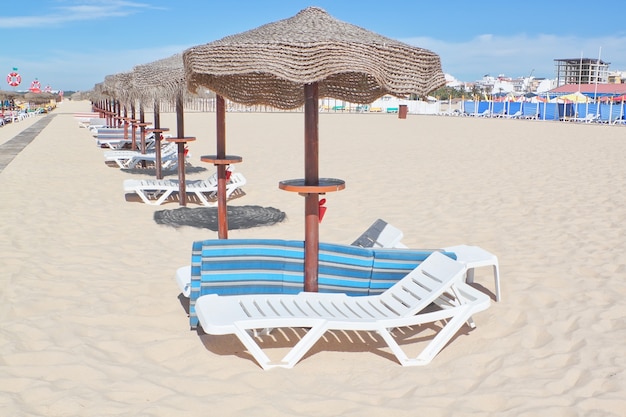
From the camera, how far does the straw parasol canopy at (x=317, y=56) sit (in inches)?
125

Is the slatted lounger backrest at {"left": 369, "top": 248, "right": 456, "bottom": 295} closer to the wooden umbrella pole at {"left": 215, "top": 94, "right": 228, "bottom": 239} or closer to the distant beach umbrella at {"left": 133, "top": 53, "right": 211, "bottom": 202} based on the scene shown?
the wooden umbrella pole at {"left": 215, "top": 94, "right": 228, "bottom": 239}

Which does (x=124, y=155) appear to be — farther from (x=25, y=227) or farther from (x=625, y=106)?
(x=625, y=106)

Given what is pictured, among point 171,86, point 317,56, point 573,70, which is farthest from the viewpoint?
point 573,70

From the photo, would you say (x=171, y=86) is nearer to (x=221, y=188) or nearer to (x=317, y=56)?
(x=221, y=188)

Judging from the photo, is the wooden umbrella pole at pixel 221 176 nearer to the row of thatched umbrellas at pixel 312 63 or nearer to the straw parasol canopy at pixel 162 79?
the straw parasol canopy at pixel 162 79

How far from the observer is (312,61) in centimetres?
318

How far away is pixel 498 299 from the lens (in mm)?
4367

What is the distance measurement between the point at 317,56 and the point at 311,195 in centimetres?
104

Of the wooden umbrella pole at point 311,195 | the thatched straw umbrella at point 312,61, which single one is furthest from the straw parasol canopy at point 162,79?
the wooden umbrella pole at point 311,195

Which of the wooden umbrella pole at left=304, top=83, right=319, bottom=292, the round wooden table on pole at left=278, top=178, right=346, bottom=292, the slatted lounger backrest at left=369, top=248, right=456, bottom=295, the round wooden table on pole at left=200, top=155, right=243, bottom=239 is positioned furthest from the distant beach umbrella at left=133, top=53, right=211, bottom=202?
the slatted lounger backrest at left=369, top=248, right=456, bottom=295

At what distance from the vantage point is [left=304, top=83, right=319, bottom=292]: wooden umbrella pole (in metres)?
3.86

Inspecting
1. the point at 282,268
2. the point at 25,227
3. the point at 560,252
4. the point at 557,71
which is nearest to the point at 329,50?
the point at 282,268

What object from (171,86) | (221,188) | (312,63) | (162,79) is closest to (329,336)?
(312,63)

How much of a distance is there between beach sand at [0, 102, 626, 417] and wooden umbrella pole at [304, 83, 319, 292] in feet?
1.53
